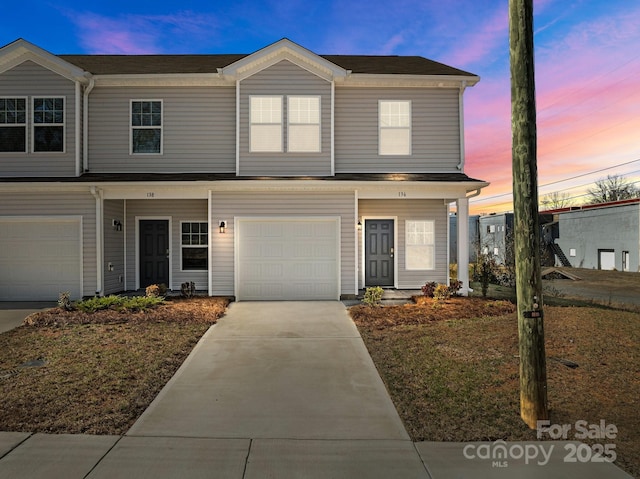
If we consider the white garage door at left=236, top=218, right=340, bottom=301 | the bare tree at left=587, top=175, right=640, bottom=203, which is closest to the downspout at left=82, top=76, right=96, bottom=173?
the white garage door at left=236, top=218, right=340, bottom=301

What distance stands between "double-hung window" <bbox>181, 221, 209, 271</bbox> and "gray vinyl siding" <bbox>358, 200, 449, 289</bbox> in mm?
4778

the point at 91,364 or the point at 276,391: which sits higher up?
the point at 91,364

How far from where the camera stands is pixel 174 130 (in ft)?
35.4

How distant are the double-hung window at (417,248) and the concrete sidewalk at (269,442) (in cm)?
672

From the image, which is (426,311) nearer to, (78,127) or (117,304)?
(117,304)

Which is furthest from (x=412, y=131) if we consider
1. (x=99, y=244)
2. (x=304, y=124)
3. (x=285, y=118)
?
(x=99, y=244)

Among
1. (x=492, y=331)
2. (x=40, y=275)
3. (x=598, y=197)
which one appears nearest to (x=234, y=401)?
(x=492, y=331)

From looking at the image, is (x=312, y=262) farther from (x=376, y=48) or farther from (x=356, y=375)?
(x=376, y=48)

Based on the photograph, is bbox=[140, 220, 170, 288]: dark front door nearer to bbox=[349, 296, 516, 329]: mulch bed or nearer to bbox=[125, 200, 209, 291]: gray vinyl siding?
bbox=[125, 200, 209, 291]: gray vinyl siding

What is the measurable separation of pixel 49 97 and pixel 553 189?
163 feet

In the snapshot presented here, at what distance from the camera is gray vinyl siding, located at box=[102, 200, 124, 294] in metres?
10.4

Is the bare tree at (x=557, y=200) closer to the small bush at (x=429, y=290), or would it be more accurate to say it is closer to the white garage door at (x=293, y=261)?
the small bush at (x=429, y=290)

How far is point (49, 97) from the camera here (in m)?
10.4

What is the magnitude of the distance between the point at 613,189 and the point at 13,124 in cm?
4720
